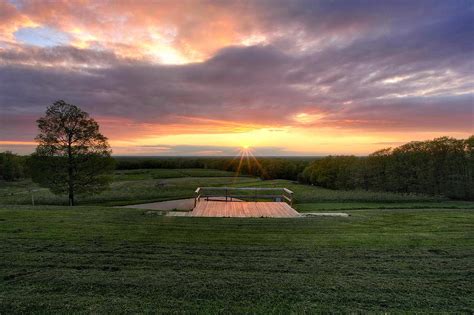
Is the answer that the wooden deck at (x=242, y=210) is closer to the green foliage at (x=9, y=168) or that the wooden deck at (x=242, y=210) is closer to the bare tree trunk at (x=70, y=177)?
the bare tree trunk at (x=70, y=177)

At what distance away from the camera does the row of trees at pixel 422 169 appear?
27.2m

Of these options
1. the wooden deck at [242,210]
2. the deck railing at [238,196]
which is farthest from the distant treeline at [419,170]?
the wooden deck at [242,210]

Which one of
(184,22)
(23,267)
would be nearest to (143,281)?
(23,267)

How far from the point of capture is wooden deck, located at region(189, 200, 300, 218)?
39.6 feet

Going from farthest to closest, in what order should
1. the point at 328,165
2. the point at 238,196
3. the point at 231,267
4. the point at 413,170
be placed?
the point at 328,165
the point at 413,170
the point at 238,196
the point at 231,267

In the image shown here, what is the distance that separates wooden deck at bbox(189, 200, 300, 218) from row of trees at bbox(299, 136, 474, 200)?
2355 cm

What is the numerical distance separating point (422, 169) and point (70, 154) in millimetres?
34573

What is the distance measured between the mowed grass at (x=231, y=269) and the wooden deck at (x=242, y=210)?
3.47 meters

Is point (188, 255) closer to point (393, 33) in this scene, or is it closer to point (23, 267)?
point (23, 267)

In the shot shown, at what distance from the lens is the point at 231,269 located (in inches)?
196

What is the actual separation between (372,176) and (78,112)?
34469mm

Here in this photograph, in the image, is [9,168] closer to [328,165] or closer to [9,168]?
[9,168]

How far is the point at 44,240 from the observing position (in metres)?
6.51

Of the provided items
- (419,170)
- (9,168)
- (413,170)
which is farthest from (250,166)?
(9,168)
